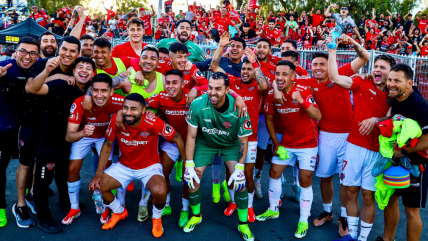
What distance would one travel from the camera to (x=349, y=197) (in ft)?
13.6

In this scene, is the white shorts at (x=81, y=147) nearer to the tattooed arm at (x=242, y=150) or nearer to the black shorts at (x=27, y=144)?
the black shorts at (x=27, y=144)

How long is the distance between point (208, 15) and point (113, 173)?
17.4 m

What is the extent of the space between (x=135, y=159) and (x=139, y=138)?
33 cm

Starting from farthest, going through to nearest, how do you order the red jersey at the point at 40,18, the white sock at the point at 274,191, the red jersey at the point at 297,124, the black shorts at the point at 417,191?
the red jersey at the point at 40,18
the white sock at the point at 274,191
the red jersey at the point at 297,124
the black shorts at the point at 417,191

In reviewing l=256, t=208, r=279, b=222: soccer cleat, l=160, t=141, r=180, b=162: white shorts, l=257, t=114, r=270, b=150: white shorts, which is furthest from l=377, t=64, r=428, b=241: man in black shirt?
l=160, t=141, r=180, b=162: white shorts

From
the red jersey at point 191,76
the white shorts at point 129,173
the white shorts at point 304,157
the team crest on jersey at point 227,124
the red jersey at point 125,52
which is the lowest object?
the white shorts at point 129,173

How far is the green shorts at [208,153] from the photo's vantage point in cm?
448

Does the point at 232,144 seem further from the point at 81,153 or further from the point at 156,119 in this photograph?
the point at 81,153

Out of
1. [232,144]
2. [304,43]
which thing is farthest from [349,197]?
[304,43]

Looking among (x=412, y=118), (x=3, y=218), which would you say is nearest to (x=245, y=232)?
(x=412, y=118)

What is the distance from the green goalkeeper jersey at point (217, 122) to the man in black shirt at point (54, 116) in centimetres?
165

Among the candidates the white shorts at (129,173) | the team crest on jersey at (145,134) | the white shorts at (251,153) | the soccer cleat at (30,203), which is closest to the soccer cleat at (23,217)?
the soccer cleat at (30,203)

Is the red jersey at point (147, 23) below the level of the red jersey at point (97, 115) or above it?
above

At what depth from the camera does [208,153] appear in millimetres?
4520
